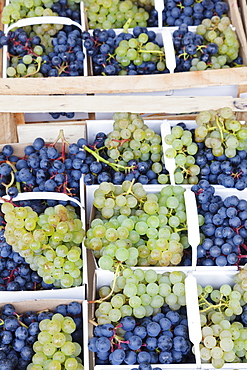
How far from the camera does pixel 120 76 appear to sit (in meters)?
1.76

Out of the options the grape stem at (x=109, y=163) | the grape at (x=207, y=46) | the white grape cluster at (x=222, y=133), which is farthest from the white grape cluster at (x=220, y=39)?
the grape stem at (x=109, y=163)

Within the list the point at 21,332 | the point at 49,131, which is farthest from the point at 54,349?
the point at 49,131

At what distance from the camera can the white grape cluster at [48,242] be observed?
1.32 m

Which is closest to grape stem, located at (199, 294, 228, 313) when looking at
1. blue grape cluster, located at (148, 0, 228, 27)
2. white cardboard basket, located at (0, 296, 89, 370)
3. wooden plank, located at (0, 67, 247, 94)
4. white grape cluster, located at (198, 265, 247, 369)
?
white grape cluster, located at (198, 265, 247, 369)

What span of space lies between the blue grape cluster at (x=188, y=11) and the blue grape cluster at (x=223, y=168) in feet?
2.58

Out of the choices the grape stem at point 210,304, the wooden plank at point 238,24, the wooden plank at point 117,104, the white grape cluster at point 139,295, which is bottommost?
the grape stem at point 210,304

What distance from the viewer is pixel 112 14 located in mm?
2029

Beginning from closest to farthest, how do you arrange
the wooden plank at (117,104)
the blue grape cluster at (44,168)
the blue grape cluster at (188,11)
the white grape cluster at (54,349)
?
1. the white grape cluster at (54,349)
2. the blue grape cluster at (44,168)
3. the wooden plank at (117,104)
4. the blue grape cluster at (188,11)

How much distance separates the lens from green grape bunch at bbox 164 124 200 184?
1.53 m

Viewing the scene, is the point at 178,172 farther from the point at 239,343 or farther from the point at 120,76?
the point at 239,343

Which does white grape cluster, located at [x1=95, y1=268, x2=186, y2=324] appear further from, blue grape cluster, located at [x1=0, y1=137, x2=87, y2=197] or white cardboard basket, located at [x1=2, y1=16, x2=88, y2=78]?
white cardboard basket, located at [x1=2, y1=16, x2=88, y2=78]

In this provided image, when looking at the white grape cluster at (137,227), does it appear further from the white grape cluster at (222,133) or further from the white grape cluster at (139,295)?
the white grape cluster at (222,133)

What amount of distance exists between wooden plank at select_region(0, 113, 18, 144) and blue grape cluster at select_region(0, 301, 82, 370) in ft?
2.38

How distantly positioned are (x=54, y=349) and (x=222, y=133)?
37.4 inches
